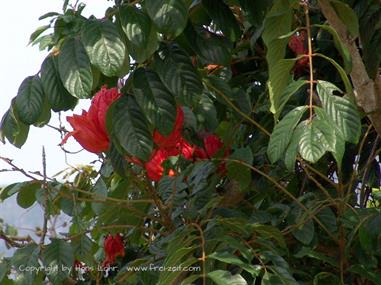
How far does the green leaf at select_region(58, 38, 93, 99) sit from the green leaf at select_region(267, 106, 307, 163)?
25cm

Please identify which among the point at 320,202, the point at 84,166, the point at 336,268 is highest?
the point at 84,166

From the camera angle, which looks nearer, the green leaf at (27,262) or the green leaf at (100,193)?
the green leaf at (27,262)

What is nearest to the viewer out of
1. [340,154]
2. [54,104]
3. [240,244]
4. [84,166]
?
[340,154]

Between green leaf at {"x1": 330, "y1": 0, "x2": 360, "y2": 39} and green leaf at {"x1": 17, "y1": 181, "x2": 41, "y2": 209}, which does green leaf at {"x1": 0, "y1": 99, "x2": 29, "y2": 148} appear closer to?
green leaf at {"x1": 17, "y1": 181, "x2": 41, "y2": 209}

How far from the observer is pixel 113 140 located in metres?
1.13

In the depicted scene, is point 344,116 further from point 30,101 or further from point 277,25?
point 30,101

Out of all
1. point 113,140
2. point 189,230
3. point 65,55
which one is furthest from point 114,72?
point 189,230

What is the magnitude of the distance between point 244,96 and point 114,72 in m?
0.57

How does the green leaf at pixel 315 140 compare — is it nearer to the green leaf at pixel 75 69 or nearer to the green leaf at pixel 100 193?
the green leaf at pixel 75 69

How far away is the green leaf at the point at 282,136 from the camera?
0.92m

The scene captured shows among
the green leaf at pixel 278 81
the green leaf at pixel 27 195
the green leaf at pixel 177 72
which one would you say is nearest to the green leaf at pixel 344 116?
the green leaf at pixel 278 81

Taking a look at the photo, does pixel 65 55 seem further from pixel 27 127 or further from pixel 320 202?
pixel 320 202

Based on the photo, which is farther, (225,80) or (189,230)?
(225,80)

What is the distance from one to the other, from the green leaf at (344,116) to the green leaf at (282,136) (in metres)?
0.04
